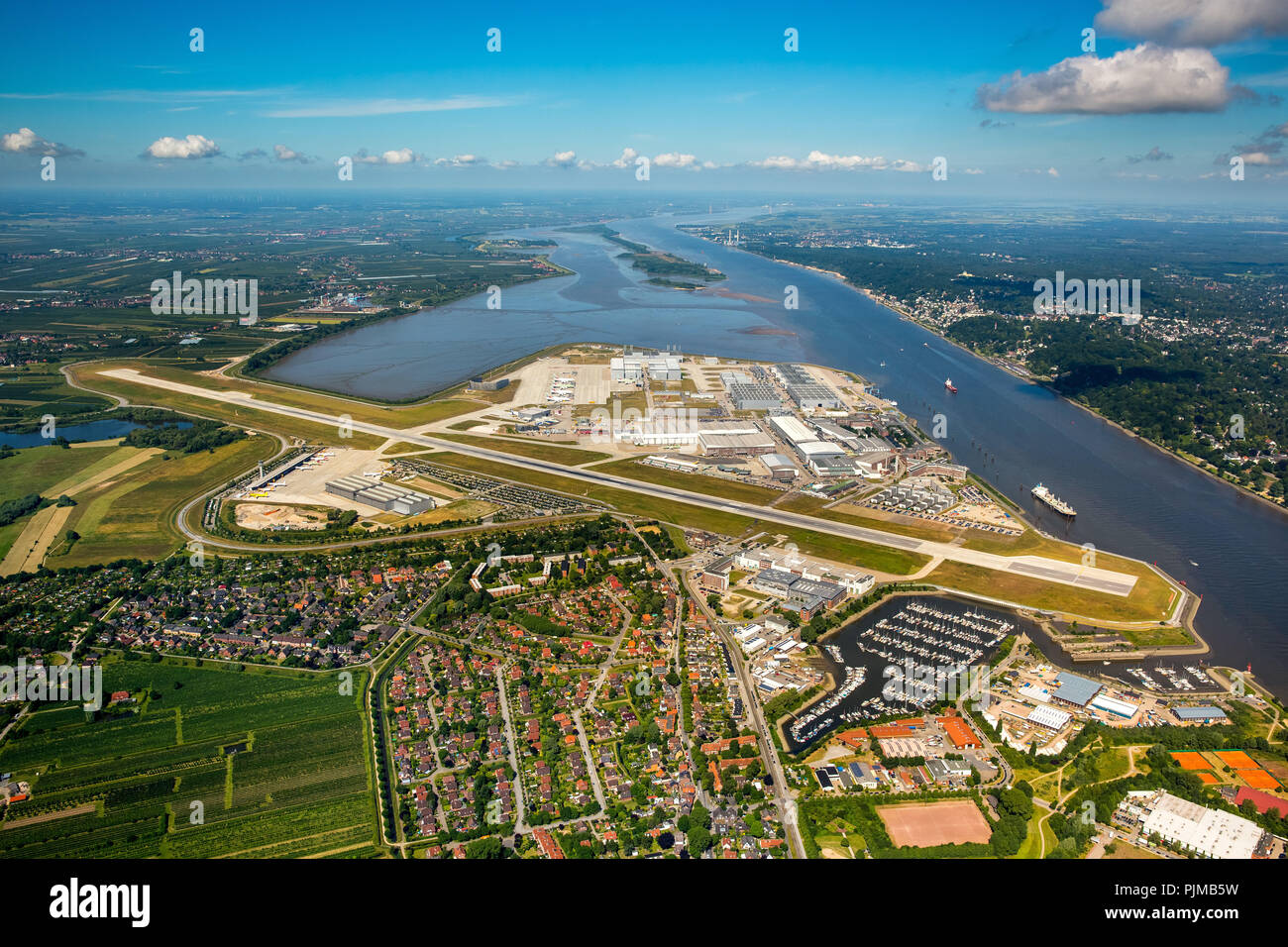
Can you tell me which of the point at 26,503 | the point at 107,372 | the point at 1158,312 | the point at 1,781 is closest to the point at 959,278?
the point at 1158,312

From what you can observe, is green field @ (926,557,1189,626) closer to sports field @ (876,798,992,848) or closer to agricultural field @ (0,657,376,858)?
sports field @ (876,798,992,848)

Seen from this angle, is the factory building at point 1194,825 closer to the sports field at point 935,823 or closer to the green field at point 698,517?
the sports field at point 935,823

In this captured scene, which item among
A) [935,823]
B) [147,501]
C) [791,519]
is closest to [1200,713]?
[935,823]

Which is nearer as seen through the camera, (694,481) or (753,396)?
(694,481)

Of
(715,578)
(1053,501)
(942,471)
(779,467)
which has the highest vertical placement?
(779,467)

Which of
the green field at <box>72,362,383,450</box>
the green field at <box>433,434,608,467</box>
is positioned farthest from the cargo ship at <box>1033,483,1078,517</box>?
the green field at <box>72,362,383,450</box>

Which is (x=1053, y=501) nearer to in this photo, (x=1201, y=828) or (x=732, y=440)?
(x=732, y=440)
